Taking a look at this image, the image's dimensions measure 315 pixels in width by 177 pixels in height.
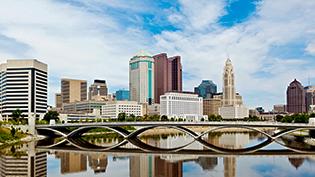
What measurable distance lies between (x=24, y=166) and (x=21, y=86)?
88.0m

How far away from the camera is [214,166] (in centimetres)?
4131

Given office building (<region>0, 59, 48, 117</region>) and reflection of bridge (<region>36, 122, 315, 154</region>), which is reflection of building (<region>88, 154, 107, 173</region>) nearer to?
reflection of bridge (<region>36, 122, 315, 154</region>)

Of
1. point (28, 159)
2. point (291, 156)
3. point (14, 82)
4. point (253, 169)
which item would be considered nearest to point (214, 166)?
point (253, 169)

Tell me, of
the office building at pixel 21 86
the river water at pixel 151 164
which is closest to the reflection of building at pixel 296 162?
the river water at pixel 151 164

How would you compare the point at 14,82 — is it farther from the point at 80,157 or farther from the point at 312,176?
the point at 312,176

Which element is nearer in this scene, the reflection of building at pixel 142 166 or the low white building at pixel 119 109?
the reflection of building at pixel 142 166

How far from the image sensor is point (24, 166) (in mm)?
41219

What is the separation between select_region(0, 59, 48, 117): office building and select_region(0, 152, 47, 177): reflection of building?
77448 millimetres

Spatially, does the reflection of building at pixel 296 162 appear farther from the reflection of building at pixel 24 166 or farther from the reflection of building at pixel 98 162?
the reflection of building at pixel 24 166

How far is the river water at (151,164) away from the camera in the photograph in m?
37.5

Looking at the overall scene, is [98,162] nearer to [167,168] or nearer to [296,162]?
[167,168]

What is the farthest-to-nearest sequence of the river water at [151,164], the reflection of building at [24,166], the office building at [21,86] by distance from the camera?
the office building at [21,86], the river water at [151,164], the reflection of building at [24,166]

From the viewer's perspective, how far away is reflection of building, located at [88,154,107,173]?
133 ft

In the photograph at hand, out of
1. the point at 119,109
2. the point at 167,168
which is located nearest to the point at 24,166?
the point at 167,168
